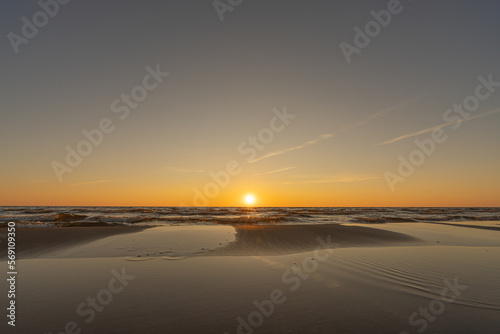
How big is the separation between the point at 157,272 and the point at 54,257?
6560 mm

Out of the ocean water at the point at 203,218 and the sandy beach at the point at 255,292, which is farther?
the ocean water at the point at 203,218

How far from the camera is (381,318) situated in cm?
554

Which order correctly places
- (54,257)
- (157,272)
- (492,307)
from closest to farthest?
1. (492,307)
2. (157,272)
3. (54,257)

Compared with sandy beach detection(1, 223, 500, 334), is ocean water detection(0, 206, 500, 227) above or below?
above

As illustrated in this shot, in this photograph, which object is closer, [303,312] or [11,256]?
[303,312]

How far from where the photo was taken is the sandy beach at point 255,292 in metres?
5.28

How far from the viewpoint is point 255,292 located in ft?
23.6

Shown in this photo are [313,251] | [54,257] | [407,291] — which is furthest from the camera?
[313,251]

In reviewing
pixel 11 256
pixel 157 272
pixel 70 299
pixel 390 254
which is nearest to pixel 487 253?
pixel 390 254

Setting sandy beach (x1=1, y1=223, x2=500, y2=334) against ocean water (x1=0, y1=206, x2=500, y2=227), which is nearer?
sandy beach (x1=1, y1=223, x2=500, y2=334)

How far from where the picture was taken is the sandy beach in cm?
528

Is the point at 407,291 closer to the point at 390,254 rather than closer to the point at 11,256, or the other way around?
the point at 390,254

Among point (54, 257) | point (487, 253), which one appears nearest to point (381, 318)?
point (487, 253)

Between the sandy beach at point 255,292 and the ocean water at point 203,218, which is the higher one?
the ocean water at point 203,218
